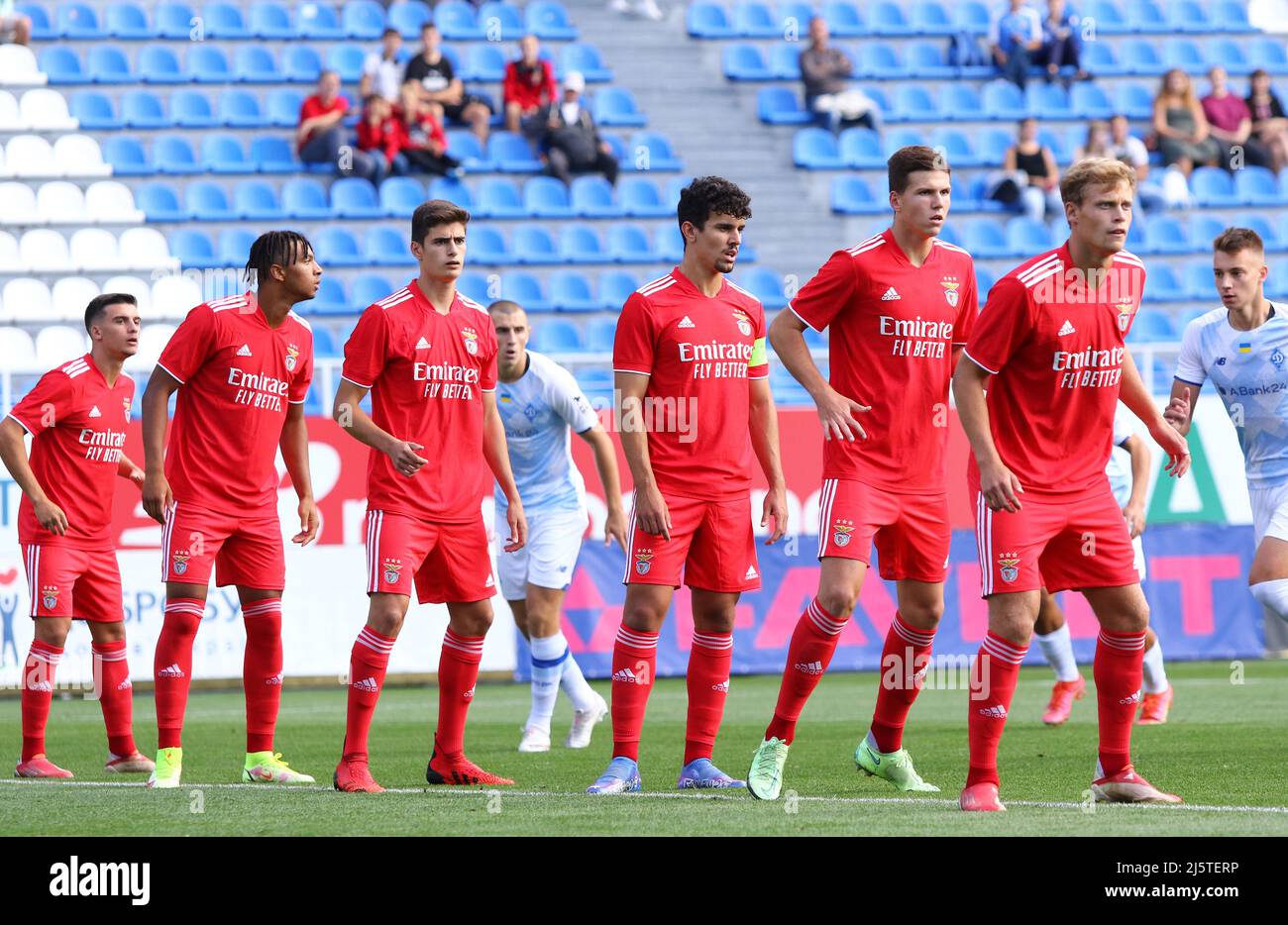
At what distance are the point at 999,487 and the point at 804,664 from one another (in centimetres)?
132

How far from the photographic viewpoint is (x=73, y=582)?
947cm

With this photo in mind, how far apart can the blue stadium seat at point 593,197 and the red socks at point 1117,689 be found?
14.6 meters

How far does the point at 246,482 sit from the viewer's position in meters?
8.26

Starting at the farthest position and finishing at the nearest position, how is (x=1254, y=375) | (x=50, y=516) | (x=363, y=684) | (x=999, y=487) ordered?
(x=1254, y=375) → (x=50, y=516) → (x=363, y=684) → (x=999, y=487)

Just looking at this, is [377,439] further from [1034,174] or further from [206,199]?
[1034,174]

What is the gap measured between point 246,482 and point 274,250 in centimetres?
107

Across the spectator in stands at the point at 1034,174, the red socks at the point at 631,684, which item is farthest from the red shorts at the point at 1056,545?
the spectator in stands at the point at 1034,174

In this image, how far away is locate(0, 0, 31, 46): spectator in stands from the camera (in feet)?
67.9

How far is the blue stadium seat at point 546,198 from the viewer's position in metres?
20.7

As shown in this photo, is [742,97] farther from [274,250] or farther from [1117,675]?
[1117,675]

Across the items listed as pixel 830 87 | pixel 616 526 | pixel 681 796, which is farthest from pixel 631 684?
pixel 830 87

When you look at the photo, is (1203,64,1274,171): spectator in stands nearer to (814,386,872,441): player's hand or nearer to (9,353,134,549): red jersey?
(9,353,134,549): red jersey

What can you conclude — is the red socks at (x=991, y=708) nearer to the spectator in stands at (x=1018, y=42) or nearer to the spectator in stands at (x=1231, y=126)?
the spectator in stands at (x=1231, y=126)

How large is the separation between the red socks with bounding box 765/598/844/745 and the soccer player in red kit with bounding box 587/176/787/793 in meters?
0.30
